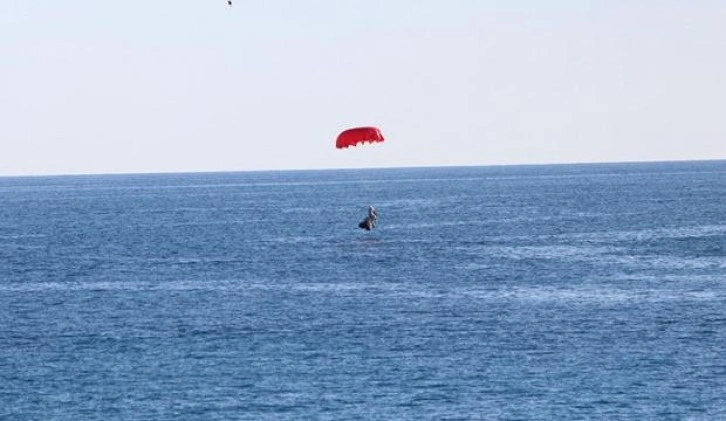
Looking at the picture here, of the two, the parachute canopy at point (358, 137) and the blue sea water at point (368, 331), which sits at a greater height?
the parachute canopy at point (358, 137)

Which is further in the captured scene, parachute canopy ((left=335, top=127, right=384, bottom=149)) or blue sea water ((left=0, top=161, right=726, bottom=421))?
parachute canopy ((left=335, top=127, right=384, bottom=149))

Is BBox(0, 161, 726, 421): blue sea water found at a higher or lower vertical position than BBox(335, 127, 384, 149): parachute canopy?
lower

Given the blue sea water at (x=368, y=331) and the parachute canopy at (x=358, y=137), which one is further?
the parachute canopy at (x=358, y=137)

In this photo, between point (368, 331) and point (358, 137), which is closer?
point (368, 331)

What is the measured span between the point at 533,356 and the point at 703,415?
13.1 m

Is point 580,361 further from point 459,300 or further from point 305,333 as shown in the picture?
point 459,300

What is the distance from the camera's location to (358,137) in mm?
99312

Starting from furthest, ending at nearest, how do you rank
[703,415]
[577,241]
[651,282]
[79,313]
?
1. [577,241]
2. [651,282]
3. [79,313]
4. [703,415]

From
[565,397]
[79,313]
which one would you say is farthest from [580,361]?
[79,313]

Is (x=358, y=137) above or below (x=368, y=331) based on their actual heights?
above

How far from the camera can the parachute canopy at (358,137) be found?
9788cm

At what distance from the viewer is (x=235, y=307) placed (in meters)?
88.7

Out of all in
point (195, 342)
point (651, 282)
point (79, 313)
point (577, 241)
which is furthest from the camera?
point (577, 241)

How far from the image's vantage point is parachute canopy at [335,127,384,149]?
97875 mm
